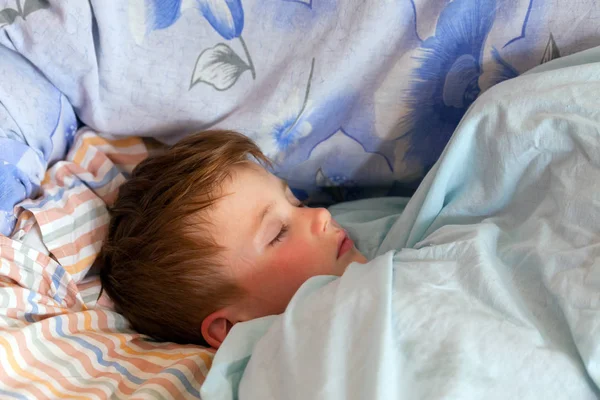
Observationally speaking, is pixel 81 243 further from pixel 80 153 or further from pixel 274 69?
pixel 274 69

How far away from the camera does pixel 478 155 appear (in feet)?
2.94

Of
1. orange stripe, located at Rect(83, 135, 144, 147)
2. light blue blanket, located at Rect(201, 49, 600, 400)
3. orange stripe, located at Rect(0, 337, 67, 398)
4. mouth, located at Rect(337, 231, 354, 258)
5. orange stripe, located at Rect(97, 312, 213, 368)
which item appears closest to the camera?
light blue blanket, located at Rect(201, 49, 600, 400)

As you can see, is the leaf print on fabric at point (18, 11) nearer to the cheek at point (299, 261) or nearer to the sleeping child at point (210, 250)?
the sleeping child at point (210, 250)

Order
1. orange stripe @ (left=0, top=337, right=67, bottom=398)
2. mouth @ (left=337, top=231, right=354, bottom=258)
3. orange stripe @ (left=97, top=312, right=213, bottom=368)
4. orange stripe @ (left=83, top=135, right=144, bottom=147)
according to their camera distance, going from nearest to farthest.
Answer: orange stripe @ (left=0, top=337, right=67, bottom=398) < orange stripe @ (left=97, top=312, right=213, bottom=368) < mouth @ (left=337, top=231, right=354, bottom=258) < orange stripe @ (left=83, top=135, right=144, bottom=147)

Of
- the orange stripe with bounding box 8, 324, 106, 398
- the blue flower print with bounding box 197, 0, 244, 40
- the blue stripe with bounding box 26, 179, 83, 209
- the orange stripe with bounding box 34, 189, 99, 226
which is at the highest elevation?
the blue flower print with bounding box 197, 0, 244, 40

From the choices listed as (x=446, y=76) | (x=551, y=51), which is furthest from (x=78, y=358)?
(x=551, y=51)

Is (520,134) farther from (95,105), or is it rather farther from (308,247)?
(95,105)

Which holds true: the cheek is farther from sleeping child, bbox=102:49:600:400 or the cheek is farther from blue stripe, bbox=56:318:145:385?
blue stripe, bbox=56:318:145:385

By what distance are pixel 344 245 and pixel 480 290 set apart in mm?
310

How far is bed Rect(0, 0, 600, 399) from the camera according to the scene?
913mm

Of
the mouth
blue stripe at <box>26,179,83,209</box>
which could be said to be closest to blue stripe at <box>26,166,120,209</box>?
blue stripe at <box>26,179,83,209</box>

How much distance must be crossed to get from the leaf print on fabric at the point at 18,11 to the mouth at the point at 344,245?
64 centimetres

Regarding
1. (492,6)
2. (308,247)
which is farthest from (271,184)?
(492,6)

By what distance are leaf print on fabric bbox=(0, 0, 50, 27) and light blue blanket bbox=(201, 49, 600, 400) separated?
0.63m
